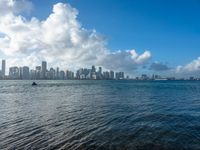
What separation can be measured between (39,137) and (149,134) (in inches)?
424

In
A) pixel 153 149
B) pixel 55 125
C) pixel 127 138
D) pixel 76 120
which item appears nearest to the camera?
pixel 153 149

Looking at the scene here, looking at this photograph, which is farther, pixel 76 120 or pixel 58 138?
pixel 76 120

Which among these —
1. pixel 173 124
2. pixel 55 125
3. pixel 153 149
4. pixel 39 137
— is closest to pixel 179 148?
pixel 153 149

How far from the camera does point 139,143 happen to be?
17.3 m

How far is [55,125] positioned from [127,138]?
9.63 meters

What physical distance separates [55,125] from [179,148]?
14.2 metres

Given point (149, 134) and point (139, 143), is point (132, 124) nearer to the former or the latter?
point (149, 134)

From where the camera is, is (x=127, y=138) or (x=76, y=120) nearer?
(x=127, y=138)

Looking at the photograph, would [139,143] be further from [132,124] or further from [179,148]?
[132,124]

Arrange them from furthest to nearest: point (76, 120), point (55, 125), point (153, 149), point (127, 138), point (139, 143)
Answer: point (76, 120)
point (55, 125)
point (127, 138)
point (139, 143)
point (153, 149)

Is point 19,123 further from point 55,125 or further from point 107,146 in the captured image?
point 107,146

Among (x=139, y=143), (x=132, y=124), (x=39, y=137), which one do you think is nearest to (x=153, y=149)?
(x=139, y=143)

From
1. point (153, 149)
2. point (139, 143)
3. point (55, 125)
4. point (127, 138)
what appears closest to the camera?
point (153, 149)

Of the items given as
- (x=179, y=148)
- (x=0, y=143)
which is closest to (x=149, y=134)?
(x=179, y=148)
